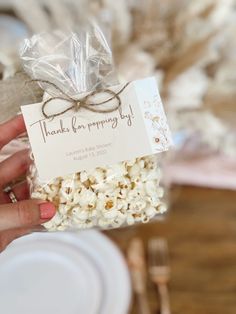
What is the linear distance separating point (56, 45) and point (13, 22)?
576mm

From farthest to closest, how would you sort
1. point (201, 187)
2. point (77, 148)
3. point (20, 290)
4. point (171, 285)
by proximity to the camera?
1. point (201, 187)
2. point (171, 285)
3. point (20, 290)
4. point (77, 148)

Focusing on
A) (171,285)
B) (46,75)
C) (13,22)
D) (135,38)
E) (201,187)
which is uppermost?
(13,22)

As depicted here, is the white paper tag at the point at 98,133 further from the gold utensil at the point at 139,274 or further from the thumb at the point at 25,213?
the gold utensil at the point at 139,274

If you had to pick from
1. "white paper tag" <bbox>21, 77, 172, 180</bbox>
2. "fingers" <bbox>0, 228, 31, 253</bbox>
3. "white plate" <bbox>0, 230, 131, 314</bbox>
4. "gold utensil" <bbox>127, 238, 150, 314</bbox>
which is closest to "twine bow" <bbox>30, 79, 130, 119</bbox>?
"white paper tag" <bbox>21, 77, 172, 180</bbox>

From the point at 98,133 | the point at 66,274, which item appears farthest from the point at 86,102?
the point at 66,274

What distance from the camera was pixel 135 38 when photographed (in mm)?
810

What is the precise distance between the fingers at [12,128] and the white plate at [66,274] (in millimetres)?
237

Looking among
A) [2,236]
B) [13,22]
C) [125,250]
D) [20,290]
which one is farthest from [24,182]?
[13,22]

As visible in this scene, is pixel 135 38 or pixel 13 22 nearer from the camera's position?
pixel 135 38

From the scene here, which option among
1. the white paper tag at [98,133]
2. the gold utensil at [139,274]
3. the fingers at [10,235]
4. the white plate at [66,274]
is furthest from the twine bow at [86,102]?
the gold utensil at [139,274]

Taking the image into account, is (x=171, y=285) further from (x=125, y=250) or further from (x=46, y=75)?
(x=46, y=75)

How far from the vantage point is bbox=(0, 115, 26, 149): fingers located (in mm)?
445

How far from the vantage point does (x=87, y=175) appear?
435mm

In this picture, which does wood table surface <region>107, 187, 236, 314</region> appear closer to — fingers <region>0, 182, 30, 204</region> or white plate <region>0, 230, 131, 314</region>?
white plate <region>0, 230, 131, 314</region>
